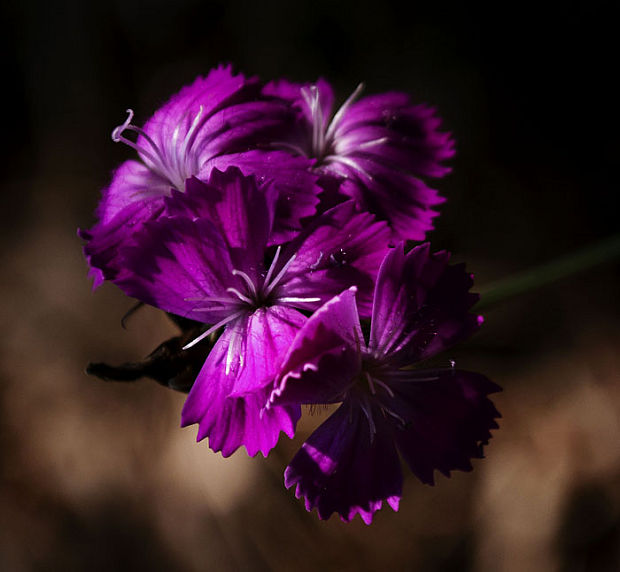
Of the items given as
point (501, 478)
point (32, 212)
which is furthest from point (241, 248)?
point (32, 212)

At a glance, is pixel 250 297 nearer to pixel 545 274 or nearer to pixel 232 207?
pixel 232 207

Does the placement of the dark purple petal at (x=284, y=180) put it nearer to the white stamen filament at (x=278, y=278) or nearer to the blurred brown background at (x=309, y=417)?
the white stamen filament at (x=278, y=278)

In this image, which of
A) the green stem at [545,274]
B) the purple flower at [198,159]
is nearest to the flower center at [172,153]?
the purple flower at [198,159]

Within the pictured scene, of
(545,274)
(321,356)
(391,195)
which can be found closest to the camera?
(321,356)

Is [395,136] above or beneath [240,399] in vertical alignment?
above

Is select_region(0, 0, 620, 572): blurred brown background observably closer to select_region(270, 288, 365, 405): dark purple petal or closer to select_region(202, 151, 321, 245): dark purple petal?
select_region(202, 151, 321, 245): dark purple petal

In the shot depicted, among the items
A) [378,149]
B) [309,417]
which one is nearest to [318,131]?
[378,149]
